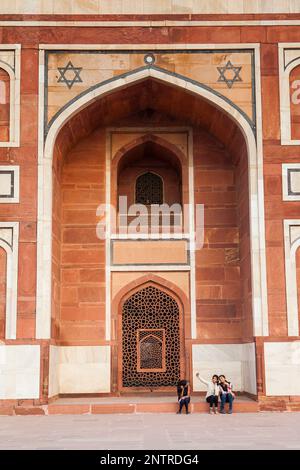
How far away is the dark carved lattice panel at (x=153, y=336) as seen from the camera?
10.9m

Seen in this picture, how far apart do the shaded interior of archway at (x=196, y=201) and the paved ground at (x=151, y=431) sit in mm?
2041

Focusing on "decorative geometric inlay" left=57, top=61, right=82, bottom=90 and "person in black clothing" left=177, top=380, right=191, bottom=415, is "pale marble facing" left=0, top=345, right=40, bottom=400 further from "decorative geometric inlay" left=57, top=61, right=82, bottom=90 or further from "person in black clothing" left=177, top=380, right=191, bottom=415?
"decorative geometric inlay" left=57, top=61, right=82, bottom=90

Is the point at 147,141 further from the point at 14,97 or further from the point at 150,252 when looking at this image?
the point at 14,97

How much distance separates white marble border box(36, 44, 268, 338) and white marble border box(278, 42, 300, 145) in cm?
34

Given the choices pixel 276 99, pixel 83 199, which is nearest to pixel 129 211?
pixel 83 199

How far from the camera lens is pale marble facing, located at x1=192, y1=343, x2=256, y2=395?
10.8 metres

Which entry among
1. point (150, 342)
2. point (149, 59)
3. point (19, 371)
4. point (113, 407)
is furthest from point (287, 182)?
point (19, 371)

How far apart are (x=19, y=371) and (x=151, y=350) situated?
2.40 metres

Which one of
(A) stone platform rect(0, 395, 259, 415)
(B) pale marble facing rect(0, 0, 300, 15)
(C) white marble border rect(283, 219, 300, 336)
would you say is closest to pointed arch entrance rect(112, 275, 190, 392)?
(A) stone platform rect(0, 395, 259, 415)

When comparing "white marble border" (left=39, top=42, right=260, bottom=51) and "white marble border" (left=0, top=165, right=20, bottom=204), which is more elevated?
"white marble border" (left=39, top=42, right=260, bottom=51)

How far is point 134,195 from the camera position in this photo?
11812 mm

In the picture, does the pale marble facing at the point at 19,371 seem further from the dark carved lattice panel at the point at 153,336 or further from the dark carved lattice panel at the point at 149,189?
the dark carved lattice panel at the point at 149,189

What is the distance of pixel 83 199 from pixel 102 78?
2.14m

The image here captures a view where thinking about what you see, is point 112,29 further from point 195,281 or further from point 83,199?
point 195,281
